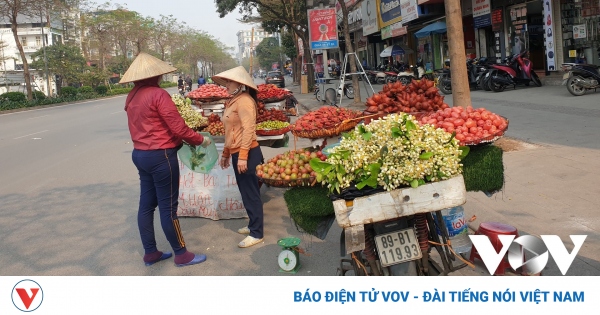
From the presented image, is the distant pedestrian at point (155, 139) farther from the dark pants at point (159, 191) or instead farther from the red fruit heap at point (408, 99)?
the red fruit heap at point (408, 99)

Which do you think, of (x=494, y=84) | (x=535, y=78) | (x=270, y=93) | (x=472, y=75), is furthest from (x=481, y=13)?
(x=270, y=93)

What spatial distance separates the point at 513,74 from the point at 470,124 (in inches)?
571

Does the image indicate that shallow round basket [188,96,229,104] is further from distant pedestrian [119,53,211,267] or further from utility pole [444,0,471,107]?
distant pedestrian [119,53,211,267]

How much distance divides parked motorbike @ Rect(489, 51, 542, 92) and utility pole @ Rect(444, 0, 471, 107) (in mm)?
10567

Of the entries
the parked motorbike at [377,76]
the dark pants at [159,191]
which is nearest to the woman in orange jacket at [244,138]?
the dark pants at [159,191]

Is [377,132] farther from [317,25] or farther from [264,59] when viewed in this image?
[264,59]

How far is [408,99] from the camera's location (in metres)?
5.09

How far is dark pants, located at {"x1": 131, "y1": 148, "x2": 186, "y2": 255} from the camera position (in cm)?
476

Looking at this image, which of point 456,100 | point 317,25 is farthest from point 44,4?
A: point 456,100

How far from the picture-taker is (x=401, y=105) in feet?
16.7

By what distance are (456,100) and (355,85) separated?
36.0 ft

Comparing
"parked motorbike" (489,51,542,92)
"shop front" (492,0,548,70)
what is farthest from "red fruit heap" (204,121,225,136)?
"shop front" (492,0,548,70)

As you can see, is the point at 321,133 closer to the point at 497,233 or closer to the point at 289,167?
the point at 289,167

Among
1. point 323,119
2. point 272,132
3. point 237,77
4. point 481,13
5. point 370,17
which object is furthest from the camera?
point 370,17
